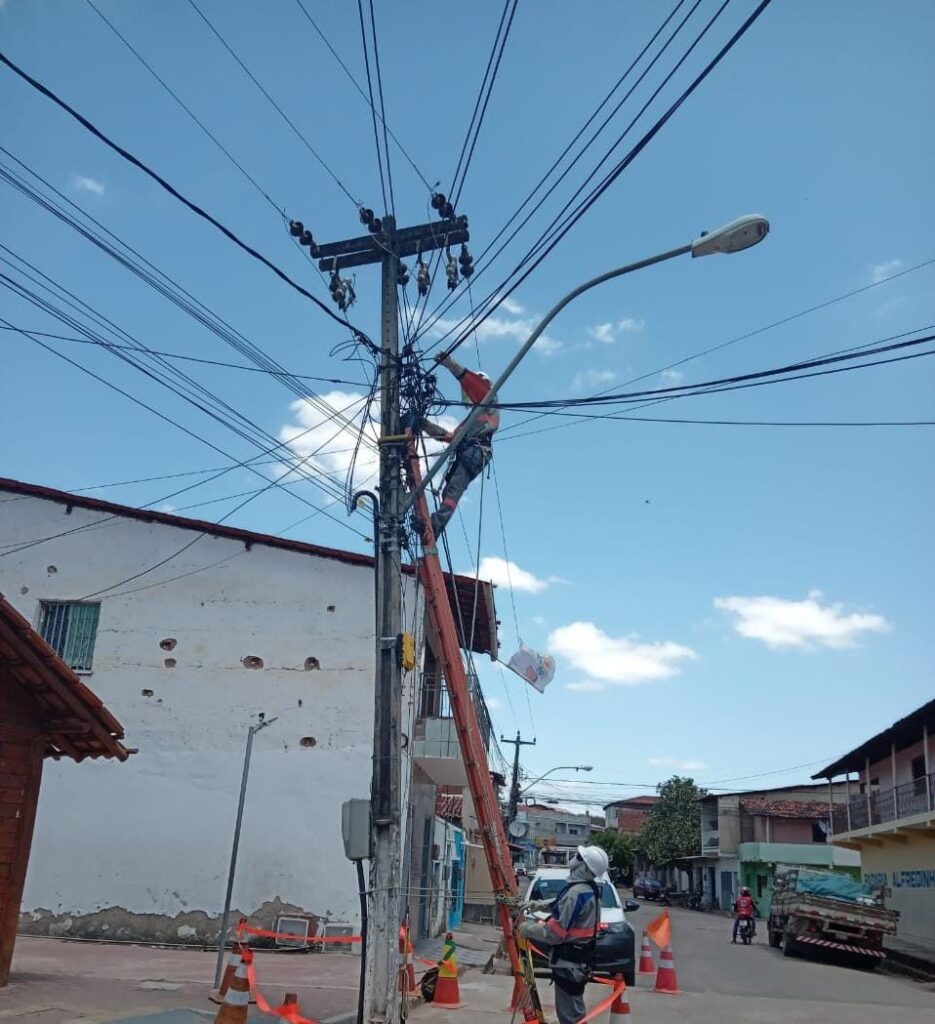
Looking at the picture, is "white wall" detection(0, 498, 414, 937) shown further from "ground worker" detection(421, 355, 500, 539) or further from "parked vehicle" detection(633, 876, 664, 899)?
"parked vehicle" detection(633, 876, 664, 899)

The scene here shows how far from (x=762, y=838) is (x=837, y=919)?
126 ft

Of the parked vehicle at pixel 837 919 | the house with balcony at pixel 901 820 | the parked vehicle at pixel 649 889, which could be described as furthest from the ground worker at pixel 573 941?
the parked vehicle at pixel 649 889

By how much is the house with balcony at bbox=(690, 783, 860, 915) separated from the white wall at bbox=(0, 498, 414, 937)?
40.2 m

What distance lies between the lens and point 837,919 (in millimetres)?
20953

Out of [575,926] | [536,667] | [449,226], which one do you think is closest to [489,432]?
[449,226]

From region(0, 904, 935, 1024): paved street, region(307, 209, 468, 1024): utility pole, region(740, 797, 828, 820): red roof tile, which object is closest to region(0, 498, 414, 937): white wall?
region(0, 904, 935, 1024): paved street

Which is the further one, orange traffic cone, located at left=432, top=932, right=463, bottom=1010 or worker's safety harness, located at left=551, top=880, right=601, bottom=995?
orange traffic cone, located at left=432, top=932, right=463, bottom=1010

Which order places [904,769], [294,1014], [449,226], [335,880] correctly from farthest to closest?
[904,769]
[335,880]
[449,226]
[294,1014]

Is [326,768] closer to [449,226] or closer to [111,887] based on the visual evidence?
[111,887]

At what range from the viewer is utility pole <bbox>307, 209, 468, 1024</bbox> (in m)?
9.59

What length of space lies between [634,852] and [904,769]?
54.9 m

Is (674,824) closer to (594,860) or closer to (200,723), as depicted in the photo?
(200,723)

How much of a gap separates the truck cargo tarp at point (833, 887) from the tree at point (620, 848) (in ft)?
208

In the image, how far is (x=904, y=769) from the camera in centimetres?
3362
